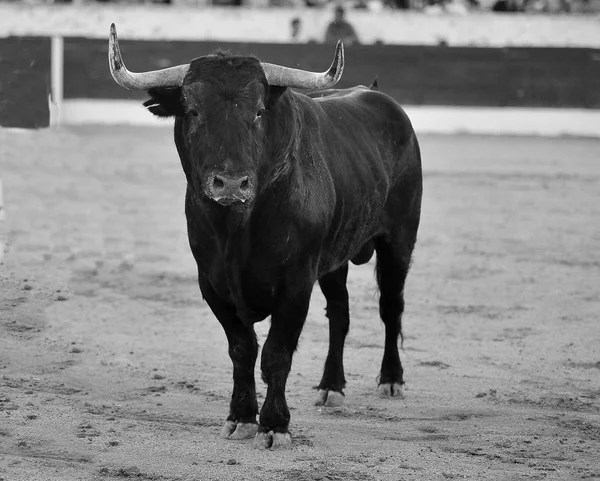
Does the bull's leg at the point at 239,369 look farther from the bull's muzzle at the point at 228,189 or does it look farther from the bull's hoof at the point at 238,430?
the bull's muzzle at the point at 228,189

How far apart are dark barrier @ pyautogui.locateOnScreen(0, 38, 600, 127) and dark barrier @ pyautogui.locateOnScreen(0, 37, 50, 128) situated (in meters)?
1.92

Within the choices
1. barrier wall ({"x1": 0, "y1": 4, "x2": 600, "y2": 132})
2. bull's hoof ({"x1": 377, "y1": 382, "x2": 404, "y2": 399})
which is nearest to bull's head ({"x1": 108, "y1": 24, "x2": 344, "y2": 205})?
bull's hoof ({"x1": 377, "y1": 382, "x2": 404, "y2": 399})

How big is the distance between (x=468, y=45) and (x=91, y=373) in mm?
13474

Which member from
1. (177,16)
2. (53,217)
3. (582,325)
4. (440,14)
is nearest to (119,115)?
(177,16)

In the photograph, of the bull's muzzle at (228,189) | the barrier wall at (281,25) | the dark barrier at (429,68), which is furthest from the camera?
the barrier wall at (281,25)

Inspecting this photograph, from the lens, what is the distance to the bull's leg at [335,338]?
4500 mm

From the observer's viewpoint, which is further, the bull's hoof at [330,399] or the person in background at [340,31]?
the person in background at [340,31]

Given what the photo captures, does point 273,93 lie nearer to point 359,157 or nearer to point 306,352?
point 359,157

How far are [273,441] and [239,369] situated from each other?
31 centimetres

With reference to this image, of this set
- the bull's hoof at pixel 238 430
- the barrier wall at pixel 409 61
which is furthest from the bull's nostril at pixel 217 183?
the barrier wall at pixel 409 61

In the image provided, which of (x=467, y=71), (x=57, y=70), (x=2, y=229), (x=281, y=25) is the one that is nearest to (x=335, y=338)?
(x=2, y=229)

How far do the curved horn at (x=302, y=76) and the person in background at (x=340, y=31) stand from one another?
13381 mm

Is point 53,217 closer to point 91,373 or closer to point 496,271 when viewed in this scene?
point 496,271

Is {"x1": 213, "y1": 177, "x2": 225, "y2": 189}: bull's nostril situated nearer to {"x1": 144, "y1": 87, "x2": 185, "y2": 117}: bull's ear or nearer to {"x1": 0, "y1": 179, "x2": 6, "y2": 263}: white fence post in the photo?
{"x1": 144, "y1": 87, "x2": 185, "y2": 117}: bull's ear
